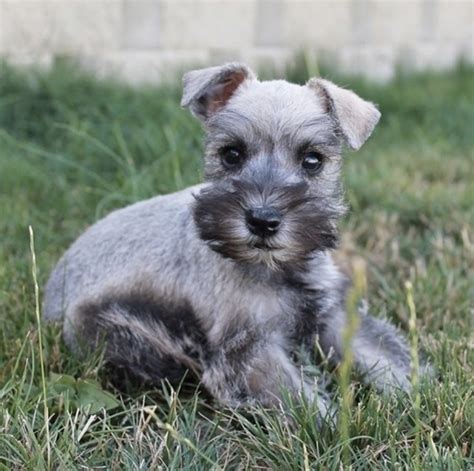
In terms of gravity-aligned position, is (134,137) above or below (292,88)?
below

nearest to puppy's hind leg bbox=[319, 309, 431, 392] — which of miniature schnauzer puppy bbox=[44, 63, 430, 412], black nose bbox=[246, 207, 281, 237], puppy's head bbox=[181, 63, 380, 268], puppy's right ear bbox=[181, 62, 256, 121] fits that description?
miniature schnauzer puppy bbox=[44, 63, 430, 412]

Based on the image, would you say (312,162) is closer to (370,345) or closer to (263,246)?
(263,246)

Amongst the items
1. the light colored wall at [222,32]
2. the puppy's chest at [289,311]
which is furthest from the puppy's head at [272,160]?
the light colored wall at [222,32]

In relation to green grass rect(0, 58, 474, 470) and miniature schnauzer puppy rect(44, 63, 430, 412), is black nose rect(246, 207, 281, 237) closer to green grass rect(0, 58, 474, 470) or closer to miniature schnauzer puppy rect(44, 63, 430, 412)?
miniature schnauzer puppy rect(44, 63, 430, 412)

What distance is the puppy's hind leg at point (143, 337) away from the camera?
361 centimetres

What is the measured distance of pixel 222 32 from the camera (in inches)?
364

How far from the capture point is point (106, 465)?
9.64ft

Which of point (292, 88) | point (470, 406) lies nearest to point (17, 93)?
point (292, 88)

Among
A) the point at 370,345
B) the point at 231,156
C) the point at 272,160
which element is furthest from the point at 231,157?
the point at 370,345

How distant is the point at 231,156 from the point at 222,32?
6.00 m

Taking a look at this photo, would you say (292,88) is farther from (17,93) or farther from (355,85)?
(355,85)

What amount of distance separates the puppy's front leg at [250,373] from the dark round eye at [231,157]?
2.21 feet

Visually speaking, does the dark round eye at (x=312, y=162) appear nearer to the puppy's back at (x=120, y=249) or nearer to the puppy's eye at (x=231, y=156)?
the puppy's eye at (x=231, y=156)

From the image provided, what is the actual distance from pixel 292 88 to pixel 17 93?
371 centimetres
